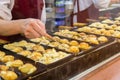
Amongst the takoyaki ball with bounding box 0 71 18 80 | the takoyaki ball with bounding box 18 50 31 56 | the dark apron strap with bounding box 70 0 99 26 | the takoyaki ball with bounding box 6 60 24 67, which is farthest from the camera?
the dark apron strap with bounding box 70 0 99 26

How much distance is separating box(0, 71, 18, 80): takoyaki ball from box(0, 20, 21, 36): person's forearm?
0.95ft

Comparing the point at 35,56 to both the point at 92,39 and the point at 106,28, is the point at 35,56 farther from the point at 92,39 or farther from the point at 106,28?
the point at 106,28

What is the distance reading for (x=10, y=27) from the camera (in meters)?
1.04

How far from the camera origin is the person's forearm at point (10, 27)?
1006mm

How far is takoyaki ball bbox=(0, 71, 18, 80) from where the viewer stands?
2.37 ft

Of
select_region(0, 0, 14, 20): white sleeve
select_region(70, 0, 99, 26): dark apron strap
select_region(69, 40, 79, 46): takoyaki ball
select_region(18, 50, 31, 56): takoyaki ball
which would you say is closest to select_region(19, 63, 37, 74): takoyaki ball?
select_region(18, 50, 31, 56): takoyaki ball

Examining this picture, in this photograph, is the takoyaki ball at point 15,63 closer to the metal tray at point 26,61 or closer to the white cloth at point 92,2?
the metal tray at point 26,61

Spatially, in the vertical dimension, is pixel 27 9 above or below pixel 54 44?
above

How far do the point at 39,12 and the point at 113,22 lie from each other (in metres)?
0.52

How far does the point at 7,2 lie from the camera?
1199 millimetres

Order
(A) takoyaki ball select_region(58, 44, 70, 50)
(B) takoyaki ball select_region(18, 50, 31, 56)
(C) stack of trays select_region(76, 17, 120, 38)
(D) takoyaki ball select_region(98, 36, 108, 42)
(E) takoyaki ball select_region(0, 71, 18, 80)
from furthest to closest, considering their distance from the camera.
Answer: (C) stack of trays select_region(76, 17, 120, 38), (D) takoyaki ball select_region(98, 36, 108, 42), (A) takoyaki ball select_region(58, 44, 70, 50), (B) takoyaki ball select_region(18, 50, 31, 56), (E) takoyaki ball select_region(0, 71, 18, 80)

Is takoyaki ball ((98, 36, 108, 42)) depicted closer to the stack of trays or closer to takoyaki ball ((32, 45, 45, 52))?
the stack of trays

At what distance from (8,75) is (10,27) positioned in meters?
0.36

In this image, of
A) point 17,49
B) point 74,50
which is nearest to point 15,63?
point 17,49
